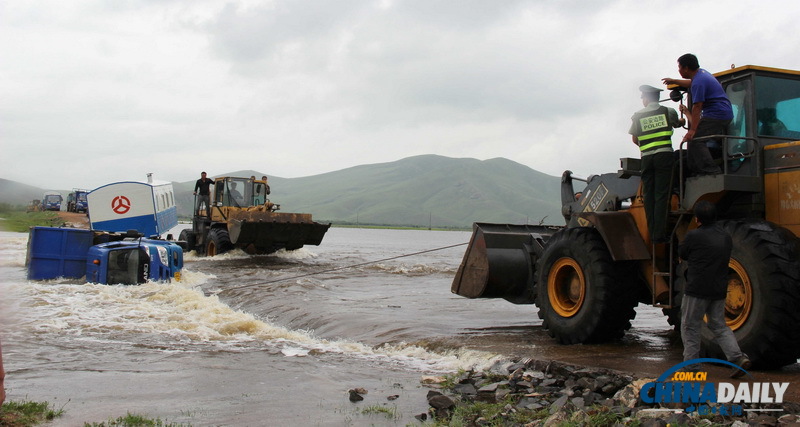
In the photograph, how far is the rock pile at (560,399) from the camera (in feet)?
15.5

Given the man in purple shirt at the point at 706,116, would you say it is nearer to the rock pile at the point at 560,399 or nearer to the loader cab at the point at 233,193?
the rock pile at the point at 560,399

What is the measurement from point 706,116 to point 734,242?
51.3 inches

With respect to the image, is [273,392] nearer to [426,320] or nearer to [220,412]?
[220,412]

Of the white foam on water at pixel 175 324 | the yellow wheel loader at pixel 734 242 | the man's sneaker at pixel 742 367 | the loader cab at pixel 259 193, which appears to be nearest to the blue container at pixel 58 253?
the white foam on water at pixel 175 324

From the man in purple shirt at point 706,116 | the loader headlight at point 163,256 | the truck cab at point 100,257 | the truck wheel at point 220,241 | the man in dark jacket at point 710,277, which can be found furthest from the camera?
the truck wheel at point 220,241

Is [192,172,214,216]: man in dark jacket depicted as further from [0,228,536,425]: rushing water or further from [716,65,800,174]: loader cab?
[716,65,800,174]: loader cab

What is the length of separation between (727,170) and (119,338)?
8.29 meters

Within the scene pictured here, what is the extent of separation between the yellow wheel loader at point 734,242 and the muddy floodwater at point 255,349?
402mm

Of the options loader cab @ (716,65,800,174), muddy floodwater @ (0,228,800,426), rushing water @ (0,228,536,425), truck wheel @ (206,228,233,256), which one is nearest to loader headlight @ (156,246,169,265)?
rushing water @ (0,228,536,425)

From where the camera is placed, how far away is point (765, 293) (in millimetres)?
5676

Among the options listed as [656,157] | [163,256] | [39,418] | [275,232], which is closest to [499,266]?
[656,157]

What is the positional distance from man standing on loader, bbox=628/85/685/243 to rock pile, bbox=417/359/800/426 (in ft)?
5.70

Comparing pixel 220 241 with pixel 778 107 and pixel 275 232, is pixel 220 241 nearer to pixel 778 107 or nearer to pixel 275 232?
pixel 275 232

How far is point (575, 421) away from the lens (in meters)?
5.00
